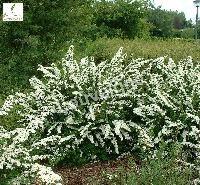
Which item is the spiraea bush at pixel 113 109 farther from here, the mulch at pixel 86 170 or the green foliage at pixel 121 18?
the green foliage at pixel 121 18

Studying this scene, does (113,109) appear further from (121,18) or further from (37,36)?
(121,18)

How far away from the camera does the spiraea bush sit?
677 cm

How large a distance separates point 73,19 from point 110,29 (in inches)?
530

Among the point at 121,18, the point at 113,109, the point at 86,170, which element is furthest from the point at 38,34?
the point at 121,18

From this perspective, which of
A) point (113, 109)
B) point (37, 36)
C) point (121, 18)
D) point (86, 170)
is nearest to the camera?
point (86, 170)

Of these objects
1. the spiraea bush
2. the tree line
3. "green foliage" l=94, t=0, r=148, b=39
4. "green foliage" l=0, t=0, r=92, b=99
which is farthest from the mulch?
"green foliage" l=94, t=0, r=148, b=39

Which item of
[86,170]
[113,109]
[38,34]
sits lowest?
[86,170]

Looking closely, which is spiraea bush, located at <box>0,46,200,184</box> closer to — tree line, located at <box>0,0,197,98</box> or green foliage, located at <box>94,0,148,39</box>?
tree line, located at <box>0,0,197,98</box>

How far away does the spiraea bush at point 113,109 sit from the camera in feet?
22.2

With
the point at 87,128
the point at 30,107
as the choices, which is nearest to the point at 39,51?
the point at 30,107

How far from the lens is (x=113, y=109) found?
7156mm

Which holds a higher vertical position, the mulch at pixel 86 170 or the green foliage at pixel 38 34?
the green foliage at pixel 38 34

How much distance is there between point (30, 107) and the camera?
24.6 ft

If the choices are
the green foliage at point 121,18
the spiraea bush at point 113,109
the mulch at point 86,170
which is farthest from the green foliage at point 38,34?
the green foliage at point 121,18
